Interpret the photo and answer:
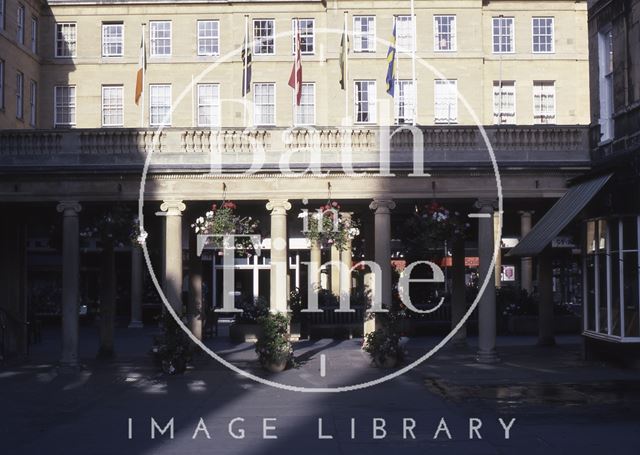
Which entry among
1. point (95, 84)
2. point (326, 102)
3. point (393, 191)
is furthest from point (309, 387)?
point (95, 84)

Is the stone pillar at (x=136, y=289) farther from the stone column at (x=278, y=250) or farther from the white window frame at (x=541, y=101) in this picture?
the white window frame at (x=541, y=101)

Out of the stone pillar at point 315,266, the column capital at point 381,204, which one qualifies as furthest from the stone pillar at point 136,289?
the column capital at point 381,204

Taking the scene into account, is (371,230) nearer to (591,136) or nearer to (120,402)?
(591,136)

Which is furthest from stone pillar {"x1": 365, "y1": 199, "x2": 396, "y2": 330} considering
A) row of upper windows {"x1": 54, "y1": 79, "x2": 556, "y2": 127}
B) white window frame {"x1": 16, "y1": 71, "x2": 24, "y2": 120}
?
white window frame {"x1": 16, "y1": 71, "x2": 24, "y2": 120}

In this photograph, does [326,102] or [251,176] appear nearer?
[251,176]

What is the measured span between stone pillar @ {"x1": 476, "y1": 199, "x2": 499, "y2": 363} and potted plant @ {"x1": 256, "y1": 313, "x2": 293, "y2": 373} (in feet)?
16.2

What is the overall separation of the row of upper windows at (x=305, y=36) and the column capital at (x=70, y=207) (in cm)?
2367

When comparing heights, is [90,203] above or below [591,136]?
below

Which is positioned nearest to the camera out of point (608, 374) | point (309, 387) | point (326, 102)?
point (309, 387)

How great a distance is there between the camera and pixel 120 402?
1691 cm

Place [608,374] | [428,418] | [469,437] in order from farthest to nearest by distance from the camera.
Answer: [608,374]
[428,418]
[469,437]

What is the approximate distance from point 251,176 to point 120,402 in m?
7.64

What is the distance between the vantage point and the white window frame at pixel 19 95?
40.2m

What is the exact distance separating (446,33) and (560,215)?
24878mm
